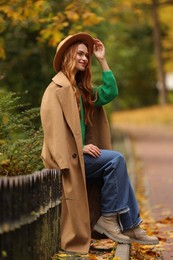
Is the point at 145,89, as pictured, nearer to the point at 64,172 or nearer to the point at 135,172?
the point at 135,172

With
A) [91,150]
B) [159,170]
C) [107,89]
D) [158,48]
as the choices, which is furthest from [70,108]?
[158,48]

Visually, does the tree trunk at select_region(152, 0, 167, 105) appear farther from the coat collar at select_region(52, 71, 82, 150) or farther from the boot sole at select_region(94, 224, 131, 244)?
the coat collar at select_region(52, 71, 82, 150)

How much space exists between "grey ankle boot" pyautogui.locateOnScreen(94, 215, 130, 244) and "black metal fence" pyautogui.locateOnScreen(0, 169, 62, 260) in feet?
1.71

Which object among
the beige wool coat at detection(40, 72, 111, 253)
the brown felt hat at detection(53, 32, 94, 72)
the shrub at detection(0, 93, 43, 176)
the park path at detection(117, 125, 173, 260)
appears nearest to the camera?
the shrub at detection(0, 93, 43, 176)

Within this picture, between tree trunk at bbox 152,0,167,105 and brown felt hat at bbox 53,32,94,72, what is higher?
brown felt hat at bbox 53,32,94,72

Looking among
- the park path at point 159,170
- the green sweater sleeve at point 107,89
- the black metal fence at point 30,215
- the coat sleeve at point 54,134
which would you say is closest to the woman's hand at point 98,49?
the green sweater sleeve at point 107,89

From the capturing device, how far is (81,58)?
287 inches

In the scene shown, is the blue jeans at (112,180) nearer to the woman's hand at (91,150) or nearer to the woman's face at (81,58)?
the woman's hand at (91,150)

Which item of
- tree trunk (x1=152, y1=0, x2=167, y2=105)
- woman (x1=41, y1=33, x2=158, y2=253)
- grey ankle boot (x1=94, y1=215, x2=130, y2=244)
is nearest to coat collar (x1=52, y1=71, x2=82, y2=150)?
woman (x1=41, y1=33, x2=158, y2=253)

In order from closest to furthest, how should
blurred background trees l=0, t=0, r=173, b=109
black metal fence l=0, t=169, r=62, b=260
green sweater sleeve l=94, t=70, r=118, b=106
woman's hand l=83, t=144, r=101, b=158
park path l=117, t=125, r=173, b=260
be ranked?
black metal fence l=0, t=169, r=62, b=260, woman's hand l=83, t=144, r=101, b=158, green sweater sleeve l=94, t=70, r=118, b=106, park path l=117, t=125, r=173, b=260, blurred background trees l=0, t=0, r=173, b=109

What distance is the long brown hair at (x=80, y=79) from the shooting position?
284 inches

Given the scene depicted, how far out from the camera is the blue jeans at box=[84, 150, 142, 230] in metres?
7.05

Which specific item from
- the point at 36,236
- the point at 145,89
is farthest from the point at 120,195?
the point at 145,89

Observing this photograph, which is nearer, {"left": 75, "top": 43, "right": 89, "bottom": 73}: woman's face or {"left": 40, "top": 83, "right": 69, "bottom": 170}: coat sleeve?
{"left": 40, "top": 83, "right": 69, "bottom": 170}: coat sleeve
